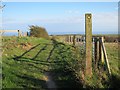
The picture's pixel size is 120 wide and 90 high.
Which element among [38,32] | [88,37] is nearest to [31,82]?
[88,37]

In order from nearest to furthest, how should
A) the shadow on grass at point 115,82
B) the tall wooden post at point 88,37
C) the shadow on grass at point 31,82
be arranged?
1. the shadow on grass at point 115,82
2. the tall wooden post at point 88,37
3. the shadow on grass at point 31,82

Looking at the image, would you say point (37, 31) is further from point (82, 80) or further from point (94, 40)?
point (82, 80)

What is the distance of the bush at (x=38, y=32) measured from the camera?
43.0m

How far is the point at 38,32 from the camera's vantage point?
143 feet

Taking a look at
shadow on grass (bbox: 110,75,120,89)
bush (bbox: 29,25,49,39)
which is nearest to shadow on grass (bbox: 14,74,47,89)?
shadow on grass (bbox: 110,75,120,89)

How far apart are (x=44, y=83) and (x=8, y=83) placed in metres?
1.38

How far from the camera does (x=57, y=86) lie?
10.4 meters

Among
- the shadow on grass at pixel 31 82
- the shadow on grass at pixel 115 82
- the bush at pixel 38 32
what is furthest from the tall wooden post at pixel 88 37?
the bush at pixel 38 32

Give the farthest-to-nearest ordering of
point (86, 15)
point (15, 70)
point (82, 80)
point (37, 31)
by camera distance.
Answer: point (37, 31) → point (15, 70) → point (86, 15) → point (82, 80)

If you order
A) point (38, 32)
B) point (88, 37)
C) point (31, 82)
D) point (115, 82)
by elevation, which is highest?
point (88, 37)

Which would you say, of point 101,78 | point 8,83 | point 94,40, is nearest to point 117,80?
point 101,78

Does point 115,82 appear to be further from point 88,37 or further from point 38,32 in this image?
point 38,32

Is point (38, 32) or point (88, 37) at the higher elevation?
point (88, 37)

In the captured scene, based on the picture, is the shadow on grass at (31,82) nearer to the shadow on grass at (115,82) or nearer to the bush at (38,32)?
the shadow on grass at (115,82)
